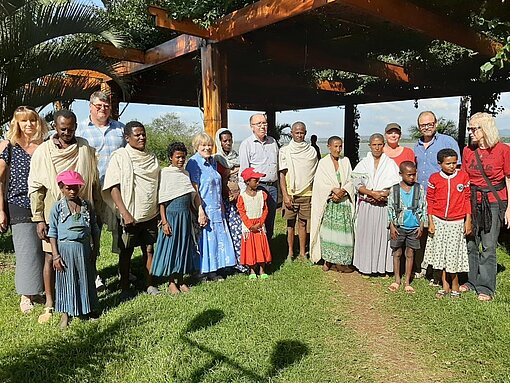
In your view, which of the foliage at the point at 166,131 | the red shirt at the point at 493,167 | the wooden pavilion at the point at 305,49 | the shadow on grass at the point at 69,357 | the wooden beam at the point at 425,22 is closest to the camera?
the shadow on grass at the point at 69,357

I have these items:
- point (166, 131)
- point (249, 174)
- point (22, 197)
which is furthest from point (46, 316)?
point (166, 131)

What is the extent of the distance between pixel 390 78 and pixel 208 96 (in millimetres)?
4908

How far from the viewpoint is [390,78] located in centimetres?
910

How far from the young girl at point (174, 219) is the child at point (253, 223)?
67 centimetres

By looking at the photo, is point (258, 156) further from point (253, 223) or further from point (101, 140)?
point (101, 140)

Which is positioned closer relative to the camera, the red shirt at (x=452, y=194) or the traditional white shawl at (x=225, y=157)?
the red shirt at (x=452, y=194)

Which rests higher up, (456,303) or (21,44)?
(21,44)

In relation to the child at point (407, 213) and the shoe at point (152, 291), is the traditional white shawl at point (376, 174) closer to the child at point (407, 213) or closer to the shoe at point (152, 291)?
the child at point (407, 213)

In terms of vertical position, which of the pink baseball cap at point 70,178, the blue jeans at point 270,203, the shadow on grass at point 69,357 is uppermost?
the pink baseball cap at point 70,178

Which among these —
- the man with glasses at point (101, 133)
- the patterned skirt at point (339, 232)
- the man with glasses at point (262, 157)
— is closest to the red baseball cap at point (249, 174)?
the man with glasses at point (262, 157)

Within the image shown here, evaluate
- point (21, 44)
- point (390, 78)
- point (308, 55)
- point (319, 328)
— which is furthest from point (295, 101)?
point (319, 328)

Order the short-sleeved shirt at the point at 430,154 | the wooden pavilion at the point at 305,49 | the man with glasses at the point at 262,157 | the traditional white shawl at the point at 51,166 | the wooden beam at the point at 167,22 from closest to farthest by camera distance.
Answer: the traditional white shawl at the point at 51,166 < the short-sleeved shirt at the point at 430,154 < the man with glasses at the point at 262,157 < the wooden pavilion at the point at 305,49 < the wooden beam at the point at 167,22

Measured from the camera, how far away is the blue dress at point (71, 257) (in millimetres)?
3326

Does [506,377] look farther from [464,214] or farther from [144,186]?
[144,186]
